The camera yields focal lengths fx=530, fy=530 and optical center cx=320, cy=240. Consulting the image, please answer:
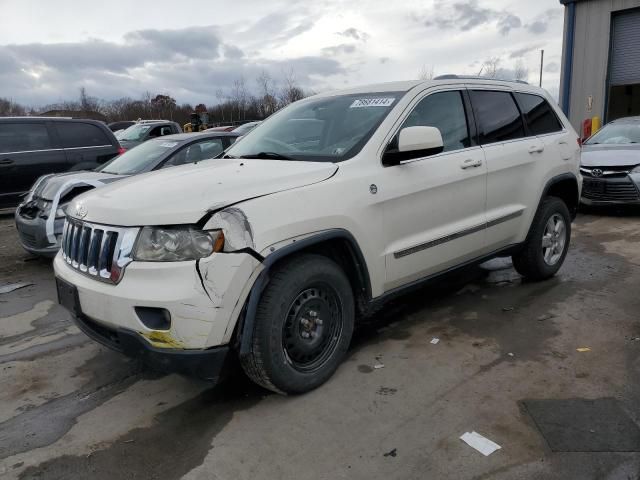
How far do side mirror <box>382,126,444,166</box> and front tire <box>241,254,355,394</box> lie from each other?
0.83m

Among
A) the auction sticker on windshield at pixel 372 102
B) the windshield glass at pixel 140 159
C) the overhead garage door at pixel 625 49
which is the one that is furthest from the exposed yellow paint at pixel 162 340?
the overhead garage door at pixel 625 49

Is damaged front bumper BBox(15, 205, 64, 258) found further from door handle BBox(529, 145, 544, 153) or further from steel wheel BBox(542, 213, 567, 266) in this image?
steel wheel BBox(542, 213, 567, 266)

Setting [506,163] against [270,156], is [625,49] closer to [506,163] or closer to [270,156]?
[506,163]

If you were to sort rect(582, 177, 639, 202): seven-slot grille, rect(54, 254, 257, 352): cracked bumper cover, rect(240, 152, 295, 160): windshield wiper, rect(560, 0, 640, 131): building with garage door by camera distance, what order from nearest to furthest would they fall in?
rect(54, 254, 257, 352): cracked bumper cover < rect(240, 152, 295, 160): windshield wiper < rect(582, 177, 639, 202): seven-slot grille < rect(560, 0, 640, 131): building with garage door

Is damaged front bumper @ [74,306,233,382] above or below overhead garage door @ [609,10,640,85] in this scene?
below

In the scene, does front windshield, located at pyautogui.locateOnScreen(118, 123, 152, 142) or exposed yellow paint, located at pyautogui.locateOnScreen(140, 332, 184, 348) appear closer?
exposed yellow paint, located at pyautogui.locateOnScreen(140, 332, 184, 348)

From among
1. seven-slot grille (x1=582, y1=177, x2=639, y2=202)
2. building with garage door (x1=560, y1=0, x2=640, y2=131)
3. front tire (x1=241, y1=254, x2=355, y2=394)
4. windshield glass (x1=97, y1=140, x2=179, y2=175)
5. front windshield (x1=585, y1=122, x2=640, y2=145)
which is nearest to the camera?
front tire (x1=241, y1=254, x2=355, y2=394)

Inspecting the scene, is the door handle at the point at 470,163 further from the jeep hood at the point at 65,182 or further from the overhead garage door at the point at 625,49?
the overhead garage door at the point at 625,49

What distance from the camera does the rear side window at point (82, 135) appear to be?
912 cm

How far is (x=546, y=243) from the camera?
198 inches

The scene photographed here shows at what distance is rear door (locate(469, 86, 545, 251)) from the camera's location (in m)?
4.25

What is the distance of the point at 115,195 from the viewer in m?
3.05

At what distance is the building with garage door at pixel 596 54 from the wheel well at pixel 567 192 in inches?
479

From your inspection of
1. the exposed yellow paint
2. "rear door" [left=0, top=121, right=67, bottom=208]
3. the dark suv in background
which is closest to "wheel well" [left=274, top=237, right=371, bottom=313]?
the exposed yellow paint
